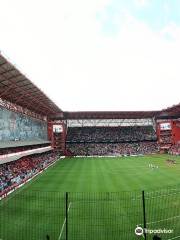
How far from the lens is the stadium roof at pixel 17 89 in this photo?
32.2 meters

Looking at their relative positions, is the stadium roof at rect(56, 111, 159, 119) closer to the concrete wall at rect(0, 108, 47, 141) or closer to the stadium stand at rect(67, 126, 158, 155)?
the stadium stand at rect(67, 126, 158, 155)

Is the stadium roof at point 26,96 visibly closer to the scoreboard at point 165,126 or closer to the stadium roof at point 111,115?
the stadium roof at point 111,115

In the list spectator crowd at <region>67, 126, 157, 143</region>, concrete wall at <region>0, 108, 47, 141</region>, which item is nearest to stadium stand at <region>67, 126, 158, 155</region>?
spectator crowd at <region>67, 126, 157, 143</region>

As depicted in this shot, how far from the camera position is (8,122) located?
4425 cm

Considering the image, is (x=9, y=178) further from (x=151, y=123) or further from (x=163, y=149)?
(x=151, y=123)

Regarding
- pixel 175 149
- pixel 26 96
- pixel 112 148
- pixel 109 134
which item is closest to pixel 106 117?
pixel 109 134

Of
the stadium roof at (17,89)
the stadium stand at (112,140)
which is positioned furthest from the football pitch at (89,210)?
the stadium stand at (112,140)

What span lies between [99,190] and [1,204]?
35.2 feet

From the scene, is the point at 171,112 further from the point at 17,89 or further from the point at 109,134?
the point at 17,89

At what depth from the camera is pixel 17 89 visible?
4250cm

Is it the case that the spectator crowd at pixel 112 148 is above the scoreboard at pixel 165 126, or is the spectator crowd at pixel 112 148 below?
below

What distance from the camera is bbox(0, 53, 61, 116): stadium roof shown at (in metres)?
32.2

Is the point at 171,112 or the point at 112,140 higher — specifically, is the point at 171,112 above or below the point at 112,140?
above

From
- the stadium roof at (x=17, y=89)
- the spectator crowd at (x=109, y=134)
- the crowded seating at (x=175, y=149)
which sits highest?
→ the stadium roof at (x=17, y=89)
